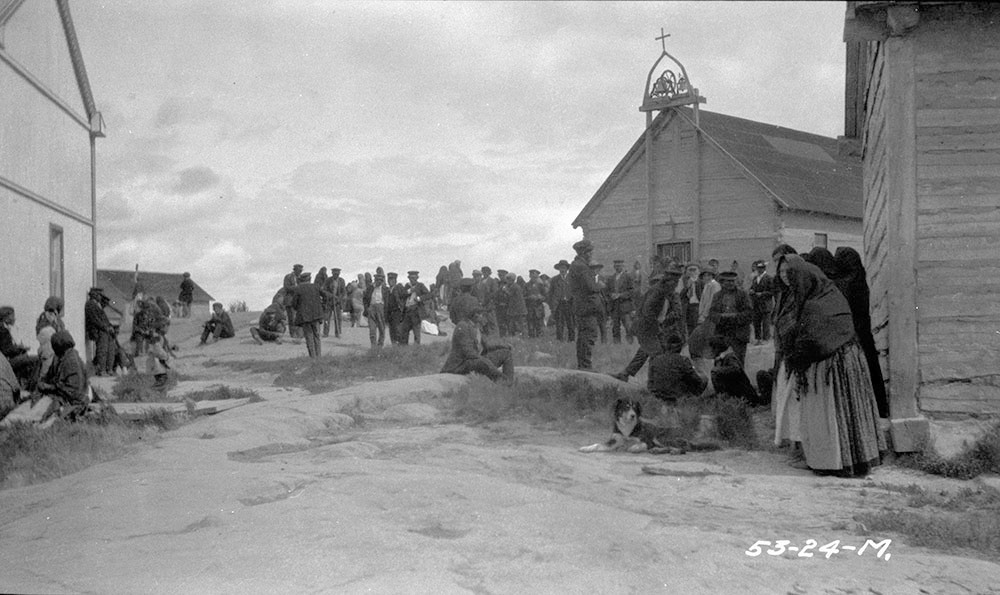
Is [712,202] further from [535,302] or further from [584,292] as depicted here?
[584,292]

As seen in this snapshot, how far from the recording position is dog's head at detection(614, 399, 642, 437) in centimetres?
794

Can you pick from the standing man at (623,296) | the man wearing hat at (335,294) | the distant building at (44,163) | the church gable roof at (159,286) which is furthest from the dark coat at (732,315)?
the distant building at (44,163)

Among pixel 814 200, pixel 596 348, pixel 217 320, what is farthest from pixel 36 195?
pixel 814 200

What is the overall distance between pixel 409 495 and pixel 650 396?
471 cm

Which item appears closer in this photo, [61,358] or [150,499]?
[150,499]

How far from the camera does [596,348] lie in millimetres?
17734

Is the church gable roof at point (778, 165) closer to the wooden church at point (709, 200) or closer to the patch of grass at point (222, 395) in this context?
the wooden church at point (709, 200)

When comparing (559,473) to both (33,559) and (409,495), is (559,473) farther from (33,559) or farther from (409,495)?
(33,559)

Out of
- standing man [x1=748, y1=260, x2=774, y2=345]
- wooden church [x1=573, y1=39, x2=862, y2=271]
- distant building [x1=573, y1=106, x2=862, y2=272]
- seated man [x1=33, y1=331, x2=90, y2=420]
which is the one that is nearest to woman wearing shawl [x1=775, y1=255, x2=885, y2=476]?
standing man [x1=748, y1=260, x2=774, y2=345]

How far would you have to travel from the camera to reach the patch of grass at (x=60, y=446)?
7.22 meters

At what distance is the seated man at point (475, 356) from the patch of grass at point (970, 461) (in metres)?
5.27

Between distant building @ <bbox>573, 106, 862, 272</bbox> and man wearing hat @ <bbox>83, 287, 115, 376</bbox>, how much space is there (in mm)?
13784

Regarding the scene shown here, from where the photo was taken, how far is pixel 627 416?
7949 millimetres

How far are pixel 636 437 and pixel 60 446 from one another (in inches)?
191
